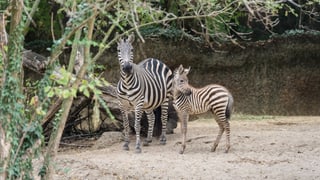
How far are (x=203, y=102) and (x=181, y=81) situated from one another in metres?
0.55

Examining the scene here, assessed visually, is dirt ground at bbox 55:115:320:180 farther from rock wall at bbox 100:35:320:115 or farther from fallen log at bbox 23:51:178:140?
rock wall at bbox 100:35:320:115

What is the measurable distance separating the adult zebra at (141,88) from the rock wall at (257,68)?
3.02 m

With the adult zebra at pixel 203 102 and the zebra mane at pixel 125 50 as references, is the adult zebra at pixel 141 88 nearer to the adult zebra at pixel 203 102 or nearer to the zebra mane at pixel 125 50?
the zebra mane at pixel 125 50

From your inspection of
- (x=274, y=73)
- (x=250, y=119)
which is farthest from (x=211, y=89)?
(x=274, y=73)

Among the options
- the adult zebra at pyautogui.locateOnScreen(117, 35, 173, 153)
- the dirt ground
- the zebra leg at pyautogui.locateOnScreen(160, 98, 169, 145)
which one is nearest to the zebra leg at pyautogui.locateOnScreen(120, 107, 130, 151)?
the adult zebra at pyautogui.locateOnScreen(117, 35, 173, 153)

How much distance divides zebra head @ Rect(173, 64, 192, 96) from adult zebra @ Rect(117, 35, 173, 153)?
738 millimetres

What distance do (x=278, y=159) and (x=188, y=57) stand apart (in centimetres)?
633

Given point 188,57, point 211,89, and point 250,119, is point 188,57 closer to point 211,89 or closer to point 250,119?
point 250,119

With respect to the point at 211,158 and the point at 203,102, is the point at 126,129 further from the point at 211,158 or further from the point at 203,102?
the point at 211,158

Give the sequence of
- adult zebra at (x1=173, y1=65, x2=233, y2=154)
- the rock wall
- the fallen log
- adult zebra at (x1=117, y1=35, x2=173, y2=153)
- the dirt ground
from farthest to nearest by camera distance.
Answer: the rock wall, the fallen log, adult zebra at (x1=117, y1=35, x2=173, y2=153), adult zebra at (x1=173, y1=65, x2=233, y2=154), the dirt ground

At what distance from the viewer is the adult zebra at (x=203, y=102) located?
10.6m

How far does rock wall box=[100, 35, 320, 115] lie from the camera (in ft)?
50.3

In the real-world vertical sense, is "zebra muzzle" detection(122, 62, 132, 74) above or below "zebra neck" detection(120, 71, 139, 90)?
above

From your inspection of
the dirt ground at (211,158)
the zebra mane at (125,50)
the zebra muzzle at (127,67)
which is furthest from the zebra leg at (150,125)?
the zebra mane at (125,50)
